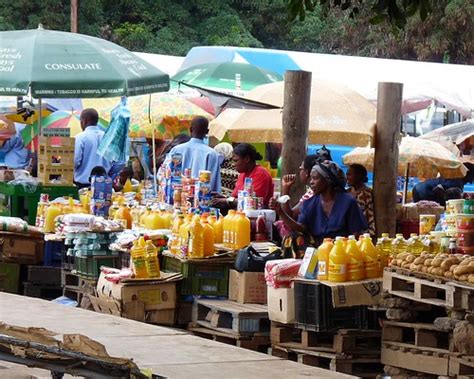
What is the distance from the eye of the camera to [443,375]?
8.26 m

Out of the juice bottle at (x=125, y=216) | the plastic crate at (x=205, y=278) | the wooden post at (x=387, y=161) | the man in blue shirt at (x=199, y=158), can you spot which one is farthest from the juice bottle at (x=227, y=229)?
the man in blue shirt at (x=199, y=158)

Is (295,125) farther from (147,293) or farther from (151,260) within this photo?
(147,293)

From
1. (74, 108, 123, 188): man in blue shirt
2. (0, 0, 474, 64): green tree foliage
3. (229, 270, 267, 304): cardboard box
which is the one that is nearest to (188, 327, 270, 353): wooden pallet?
(229, 270, 267, 304): cardboard box

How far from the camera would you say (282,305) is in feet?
30.3

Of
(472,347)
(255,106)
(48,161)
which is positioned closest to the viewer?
(472,347)

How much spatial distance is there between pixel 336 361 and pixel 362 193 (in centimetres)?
328

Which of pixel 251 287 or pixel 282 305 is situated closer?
pixel 282 305

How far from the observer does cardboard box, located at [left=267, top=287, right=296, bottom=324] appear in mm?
9156

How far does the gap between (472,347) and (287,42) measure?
29.7 meters

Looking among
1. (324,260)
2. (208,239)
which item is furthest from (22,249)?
(324,260)

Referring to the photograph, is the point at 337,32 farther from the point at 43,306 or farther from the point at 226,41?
the point at 43,306

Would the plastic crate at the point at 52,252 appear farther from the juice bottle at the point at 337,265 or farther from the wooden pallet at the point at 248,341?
the juice bottle at the point at 337,265

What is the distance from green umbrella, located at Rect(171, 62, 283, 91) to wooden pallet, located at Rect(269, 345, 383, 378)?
378 inches

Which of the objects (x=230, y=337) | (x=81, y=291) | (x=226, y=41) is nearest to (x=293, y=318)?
(x=230, y=337)
